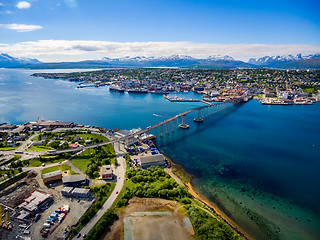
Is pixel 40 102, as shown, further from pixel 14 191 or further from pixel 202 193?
pixel 202 193

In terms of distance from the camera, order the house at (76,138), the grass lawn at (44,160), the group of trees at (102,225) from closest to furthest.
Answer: the group of trees at (102,225) < the grass lawn at (44,160) < the house at (76,138)

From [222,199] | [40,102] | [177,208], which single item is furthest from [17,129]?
[222,199]

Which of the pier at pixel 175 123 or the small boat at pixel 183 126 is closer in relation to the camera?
the pier at pixel 175 123

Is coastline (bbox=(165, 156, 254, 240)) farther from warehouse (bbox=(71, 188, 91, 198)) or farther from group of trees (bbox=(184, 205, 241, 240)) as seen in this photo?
warehouse (bbox=(71, 188, 91, 198))

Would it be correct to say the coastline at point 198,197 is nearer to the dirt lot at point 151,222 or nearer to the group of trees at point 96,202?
the dirt lot at point 151,222

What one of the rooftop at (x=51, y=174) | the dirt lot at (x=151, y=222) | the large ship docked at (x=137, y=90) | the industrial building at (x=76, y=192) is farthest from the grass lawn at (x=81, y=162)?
the large ship docked at (x=137, y=90)

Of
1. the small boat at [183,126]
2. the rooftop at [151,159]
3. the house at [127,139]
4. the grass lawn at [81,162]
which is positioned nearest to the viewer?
the grass lawn at [81,162]
